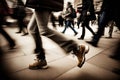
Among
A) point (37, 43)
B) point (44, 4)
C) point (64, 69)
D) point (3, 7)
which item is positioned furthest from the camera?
point (3, 7)

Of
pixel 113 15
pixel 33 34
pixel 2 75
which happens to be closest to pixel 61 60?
pixel 33 34

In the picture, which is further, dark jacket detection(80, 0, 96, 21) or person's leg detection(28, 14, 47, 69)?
dark jacket detection(80, 0, 96, 21)

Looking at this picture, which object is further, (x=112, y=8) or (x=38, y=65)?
(x=112, y=8)

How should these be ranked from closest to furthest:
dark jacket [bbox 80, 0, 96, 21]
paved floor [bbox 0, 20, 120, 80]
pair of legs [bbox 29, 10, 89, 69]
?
pair of legs [bbox 29, 10, 89, 69]
paved floor [bbox 0, 20, 120, 80]
dark jacket [bbox 80, 0, 96, 21]

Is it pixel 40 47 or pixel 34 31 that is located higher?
pixel 34 31

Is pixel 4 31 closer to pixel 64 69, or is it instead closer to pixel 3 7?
pixel 3 7

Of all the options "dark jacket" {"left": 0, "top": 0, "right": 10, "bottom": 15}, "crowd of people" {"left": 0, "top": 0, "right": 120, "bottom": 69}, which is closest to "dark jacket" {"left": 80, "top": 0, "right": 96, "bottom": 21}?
"crowd of people" {"left": 0, "top": 0, "right": 120, "bottom": 69}

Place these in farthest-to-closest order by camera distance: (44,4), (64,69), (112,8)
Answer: (112,8), (64,69), (44,4)

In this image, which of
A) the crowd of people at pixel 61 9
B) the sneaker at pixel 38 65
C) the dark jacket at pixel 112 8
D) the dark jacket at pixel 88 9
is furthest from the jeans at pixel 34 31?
the dark jacket at pixel 88 9

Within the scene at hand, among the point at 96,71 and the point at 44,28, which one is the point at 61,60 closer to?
the point at 96,71

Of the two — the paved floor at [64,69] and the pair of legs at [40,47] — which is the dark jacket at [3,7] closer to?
the paved floor at [64,69]

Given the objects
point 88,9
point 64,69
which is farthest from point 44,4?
point 88,9

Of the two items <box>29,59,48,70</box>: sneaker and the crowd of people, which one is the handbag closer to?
the crowd of people

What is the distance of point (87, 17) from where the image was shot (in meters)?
5.55
